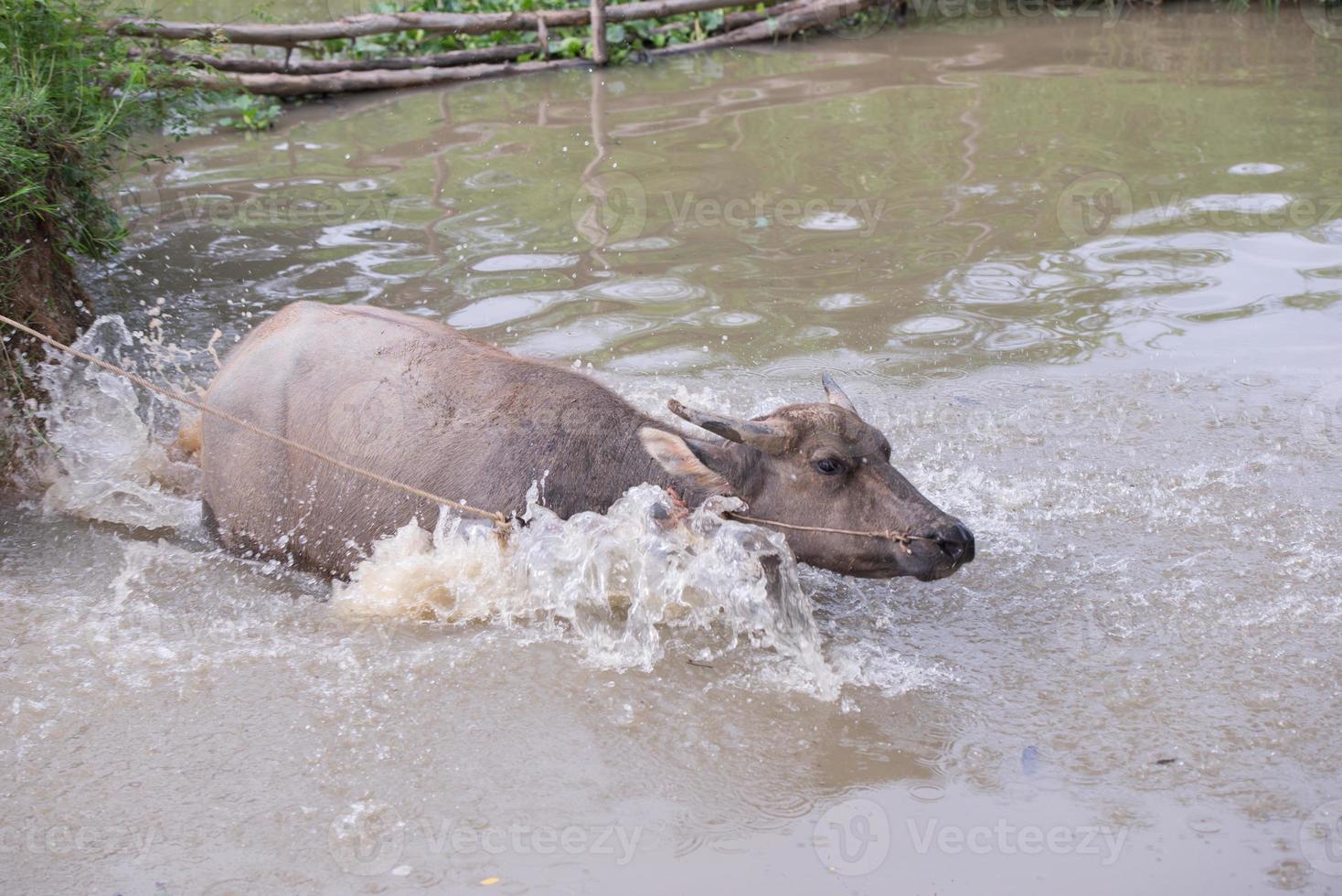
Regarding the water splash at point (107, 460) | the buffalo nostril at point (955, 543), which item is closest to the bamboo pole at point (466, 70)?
the water splash at point (107, 460)

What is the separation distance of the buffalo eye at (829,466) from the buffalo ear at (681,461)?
0.34m

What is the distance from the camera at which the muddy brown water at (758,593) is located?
139 inches

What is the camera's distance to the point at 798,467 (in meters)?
4.52

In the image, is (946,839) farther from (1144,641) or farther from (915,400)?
(915,400)

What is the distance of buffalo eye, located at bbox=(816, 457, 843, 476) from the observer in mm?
4465

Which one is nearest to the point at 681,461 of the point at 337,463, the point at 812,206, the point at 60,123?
the point at 337,463

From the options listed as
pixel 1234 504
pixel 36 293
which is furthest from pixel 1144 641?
pixel 36 293

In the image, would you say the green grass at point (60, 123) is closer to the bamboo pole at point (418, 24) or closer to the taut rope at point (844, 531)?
the bamboo pole at point (418, 24)

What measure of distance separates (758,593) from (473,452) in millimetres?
1190

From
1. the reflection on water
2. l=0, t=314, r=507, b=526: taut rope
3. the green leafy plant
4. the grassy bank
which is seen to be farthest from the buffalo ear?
the green leafy plant

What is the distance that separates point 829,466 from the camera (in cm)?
447

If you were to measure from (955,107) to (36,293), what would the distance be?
7.80m

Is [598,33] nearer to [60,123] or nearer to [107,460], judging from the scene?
[60,123]

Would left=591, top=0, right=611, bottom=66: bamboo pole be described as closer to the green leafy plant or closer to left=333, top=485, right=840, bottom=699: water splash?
the green leafy plant
